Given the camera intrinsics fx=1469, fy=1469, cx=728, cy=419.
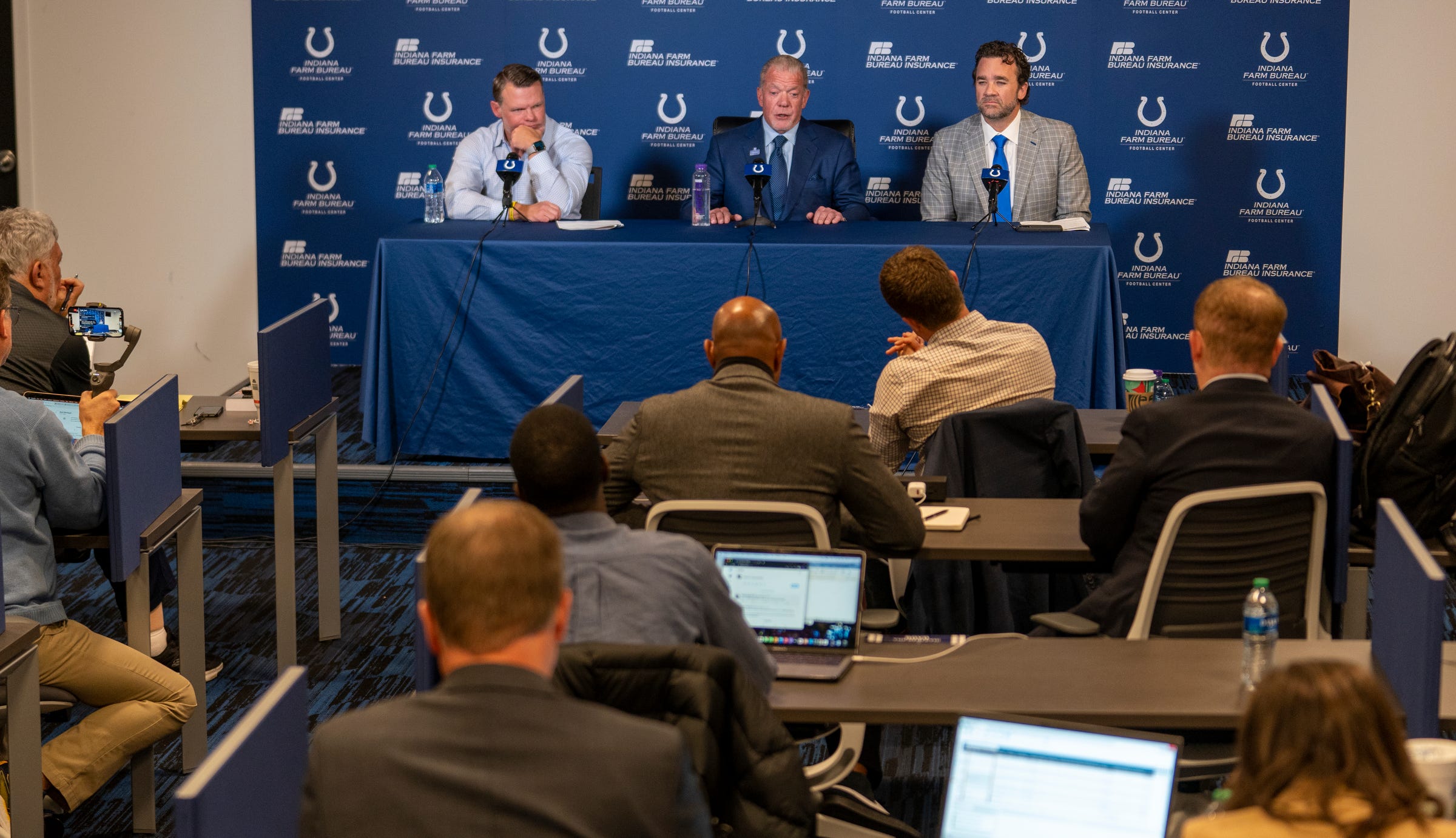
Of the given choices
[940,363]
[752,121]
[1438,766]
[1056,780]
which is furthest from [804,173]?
[1438,766]

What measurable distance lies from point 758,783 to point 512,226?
4.14 metres

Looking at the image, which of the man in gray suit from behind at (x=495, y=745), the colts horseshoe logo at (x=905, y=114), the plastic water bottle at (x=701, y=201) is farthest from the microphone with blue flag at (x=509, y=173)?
the man in gray suit from behind at (x=495, y=745)

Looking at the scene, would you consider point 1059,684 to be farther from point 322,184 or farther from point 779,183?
point 322,184

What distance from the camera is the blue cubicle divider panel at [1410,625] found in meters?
2.08

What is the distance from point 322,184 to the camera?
7.51 meters

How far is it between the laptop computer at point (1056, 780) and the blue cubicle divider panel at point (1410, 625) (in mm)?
392

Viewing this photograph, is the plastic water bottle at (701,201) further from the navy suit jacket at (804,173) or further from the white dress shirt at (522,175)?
the white dress shirt at (522,175)

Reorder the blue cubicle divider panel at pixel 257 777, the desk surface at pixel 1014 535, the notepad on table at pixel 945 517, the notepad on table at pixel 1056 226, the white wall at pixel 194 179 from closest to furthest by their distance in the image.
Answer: the blue cubicle divider panel at pixel 257 777 < the desk surface at pixel 1014 535 < the notepad on table at pixel 945 517 < the notepad on table at pixel 1056 226 < the white wall at pixel 194 179

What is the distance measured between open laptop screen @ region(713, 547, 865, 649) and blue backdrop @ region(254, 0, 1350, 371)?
5.15m

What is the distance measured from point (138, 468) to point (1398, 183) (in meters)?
6.05

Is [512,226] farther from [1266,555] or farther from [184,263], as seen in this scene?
[1266,555]

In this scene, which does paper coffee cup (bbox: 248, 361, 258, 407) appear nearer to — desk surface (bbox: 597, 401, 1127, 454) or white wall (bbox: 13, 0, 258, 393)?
desk surface (bbox: 597, 401, 1127, 454)

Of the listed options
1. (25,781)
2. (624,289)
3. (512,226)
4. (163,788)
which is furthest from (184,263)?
(25,781)

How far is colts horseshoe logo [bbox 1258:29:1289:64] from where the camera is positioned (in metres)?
7.02
